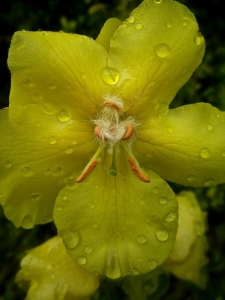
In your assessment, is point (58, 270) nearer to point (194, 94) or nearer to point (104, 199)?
point (104, 199)

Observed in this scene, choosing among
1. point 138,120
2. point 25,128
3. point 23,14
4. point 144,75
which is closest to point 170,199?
point 138,120

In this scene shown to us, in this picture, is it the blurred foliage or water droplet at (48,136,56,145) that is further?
the blurred foliage

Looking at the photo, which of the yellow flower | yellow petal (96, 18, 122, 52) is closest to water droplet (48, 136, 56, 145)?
yellow petal (96, 18, 122, 52)

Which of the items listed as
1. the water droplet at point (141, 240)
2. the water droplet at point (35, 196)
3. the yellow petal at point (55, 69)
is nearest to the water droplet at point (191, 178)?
the water droplet at point (141, 240)

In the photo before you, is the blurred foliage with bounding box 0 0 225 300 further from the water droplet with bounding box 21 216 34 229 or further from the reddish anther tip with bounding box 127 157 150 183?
the reddish anther tip with bounding box 127 157 150 183

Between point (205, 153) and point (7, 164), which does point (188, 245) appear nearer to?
point (205, 153)
